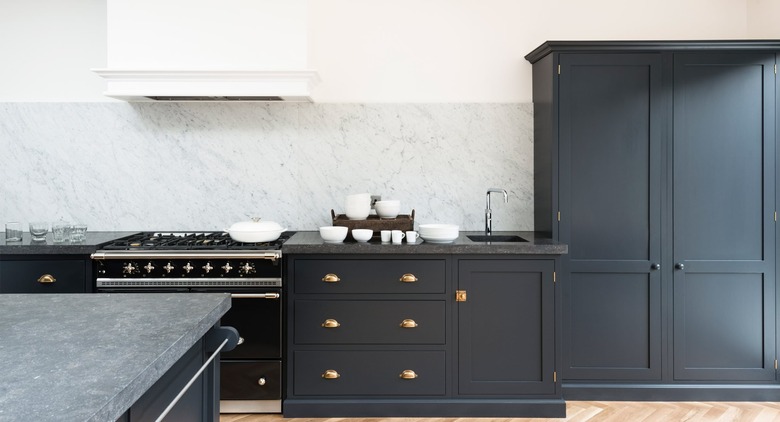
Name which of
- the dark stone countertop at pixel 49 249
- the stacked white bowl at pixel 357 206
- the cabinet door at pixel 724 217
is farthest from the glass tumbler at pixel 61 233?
the cabinet door at pixel 724 217

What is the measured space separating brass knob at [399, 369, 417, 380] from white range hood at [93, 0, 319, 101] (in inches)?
64.7

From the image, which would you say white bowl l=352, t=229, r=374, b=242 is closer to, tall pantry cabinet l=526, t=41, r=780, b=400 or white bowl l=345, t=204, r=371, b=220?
white bowl l=345, t=204, r=371, b=220

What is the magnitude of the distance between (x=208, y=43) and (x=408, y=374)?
216 cm

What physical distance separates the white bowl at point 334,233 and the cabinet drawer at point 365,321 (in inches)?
13.4

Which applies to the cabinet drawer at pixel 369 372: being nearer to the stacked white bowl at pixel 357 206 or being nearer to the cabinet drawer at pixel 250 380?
the cabinet drawer at pixel 250 380

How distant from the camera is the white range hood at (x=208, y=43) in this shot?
326cm

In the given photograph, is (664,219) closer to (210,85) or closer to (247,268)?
(247,268)

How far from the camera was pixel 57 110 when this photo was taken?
12.2ft

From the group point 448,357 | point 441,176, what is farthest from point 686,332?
point 441,176

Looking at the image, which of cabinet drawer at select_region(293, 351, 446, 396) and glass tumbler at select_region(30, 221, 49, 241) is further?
glass tumbler at select_region(30, 221, 49, 241)

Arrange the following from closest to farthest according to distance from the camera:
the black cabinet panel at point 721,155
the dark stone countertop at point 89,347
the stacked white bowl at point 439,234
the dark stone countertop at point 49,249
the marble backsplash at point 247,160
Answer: the dark stone countertop at point 89,347
the dark stone countertop at point 49,249
the stacked white bowl at point 439,234
the black cabinet panel at point 721,155
the marble backsplash at point 247,160

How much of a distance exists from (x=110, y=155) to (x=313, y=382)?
6.62 ft

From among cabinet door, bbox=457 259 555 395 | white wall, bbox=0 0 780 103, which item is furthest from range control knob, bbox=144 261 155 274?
cabinet door, bbox=457 259 555 395

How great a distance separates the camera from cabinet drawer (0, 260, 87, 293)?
9.90ft
